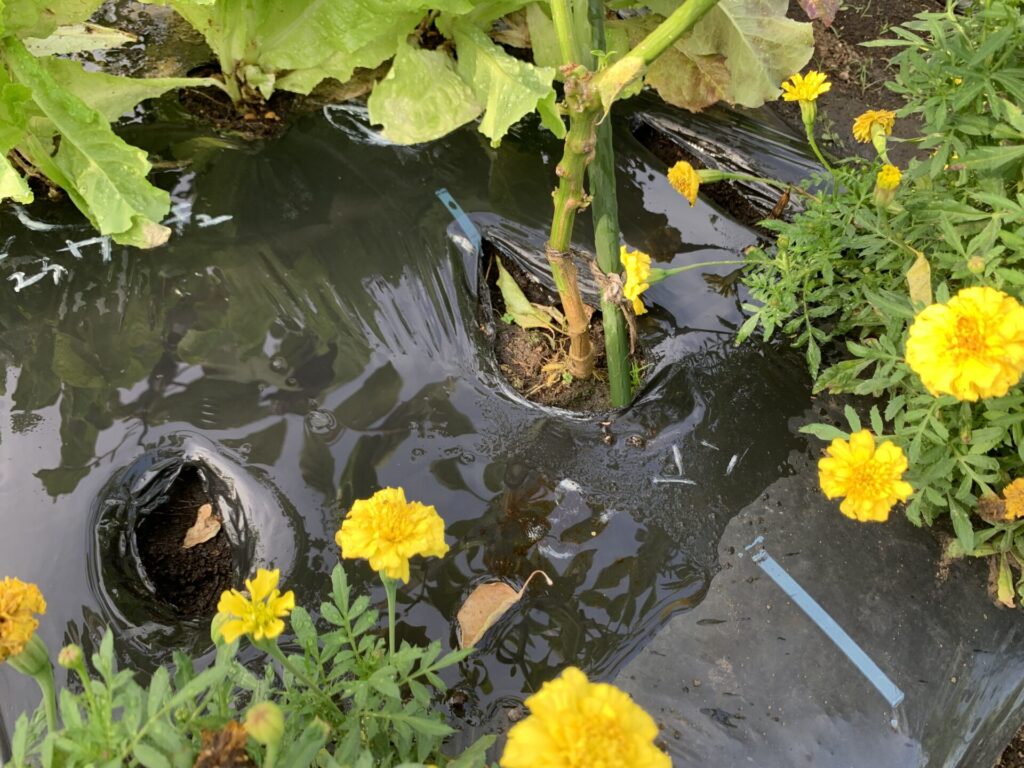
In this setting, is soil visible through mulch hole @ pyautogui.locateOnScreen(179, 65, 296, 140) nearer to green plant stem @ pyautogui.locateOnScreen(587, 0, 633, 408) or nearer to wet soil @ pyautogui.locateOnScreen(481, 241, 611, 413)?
wet soil @ pyautogui.locateOnScreen(481, 241, 611, 413)

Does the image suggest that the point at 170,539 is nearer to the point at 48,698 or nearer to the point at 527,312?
the point at 48,698

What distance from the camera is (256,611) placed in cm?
76

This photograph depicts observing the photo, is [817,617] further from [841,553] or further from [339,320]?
[339,320]

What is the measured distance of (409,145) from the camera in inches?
70.4

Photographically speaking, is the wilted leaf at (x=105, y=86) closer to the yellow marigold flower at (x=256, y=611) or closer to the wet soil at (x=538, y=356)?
the wet soil at (x=538, y=356)

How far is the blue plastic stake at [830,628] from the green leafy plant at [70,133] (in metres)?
1.40

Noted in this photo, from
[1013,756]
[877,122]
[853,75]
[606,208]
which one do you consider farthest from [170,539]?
[853,75]

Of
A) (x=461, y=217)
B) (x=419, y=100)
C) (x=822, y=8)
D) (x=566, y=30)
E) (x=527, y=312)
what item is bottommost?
(x=527, y=312)

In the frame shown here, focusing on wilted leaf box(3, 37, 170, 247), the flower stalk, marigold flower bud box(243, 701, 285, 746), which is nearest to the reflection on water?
wilted leaf box(3, 37, 170, 247)

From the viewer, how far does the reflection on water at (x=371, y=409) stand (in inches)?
51.1

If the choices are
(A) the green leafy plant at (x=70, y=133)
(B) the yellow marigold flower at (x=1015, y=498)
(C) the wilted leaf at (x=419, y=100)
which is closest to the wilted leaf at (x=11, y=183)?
(A) the green leafy plant at (x=70, y=133)

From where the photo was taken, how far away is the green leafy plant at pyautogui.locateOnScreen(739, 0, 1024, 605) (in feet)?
3.45

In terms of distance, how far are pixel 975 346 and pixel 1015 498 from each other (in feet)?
1.31

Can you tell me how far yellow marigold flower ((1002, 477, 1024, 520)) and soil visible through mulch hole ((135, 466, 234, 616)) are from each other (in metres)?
1.31
